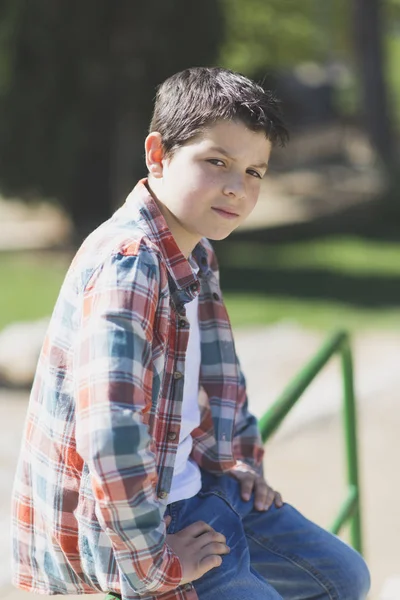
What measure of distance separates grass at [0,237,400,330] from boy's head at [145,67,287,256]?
232 inches

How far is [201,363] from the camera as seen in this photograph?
205 centimetres

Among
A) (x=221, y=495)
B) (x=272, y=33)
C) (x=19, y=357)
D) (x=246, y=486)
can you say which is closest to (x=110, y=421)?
(x=221, y=495)

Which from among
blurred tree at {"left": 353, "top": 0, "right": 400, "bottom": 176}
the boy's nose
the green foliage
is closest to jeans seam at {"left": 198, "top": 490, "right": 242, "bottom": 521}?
the boy's nose

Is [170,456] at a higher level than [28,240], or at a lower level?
lower

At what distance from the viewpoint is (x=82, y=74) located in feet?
31.9

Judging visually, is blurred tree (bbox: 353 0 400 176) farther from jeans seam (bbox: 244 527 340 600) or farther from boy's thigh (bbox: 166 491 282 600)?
boy's thigh (bbox: 166 491 282 600)

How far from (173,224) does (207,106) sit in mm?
219

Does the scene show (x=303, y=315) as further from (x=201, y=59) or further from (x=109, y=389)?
(x=109, y=389)

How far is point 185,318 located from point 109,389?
0.29 meters

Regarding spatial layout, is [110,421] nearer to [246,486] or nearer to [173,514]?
[173,514]

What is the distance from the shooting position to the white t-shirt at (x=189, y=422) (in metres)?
1.86

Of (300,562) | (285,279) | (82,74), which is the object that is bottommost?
(300,562)

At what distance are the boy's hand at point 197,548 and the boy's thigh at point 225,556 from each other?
4 cm

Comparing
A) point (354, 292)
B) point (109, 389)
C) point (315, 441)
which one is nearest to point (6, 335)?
point (315, 441)
